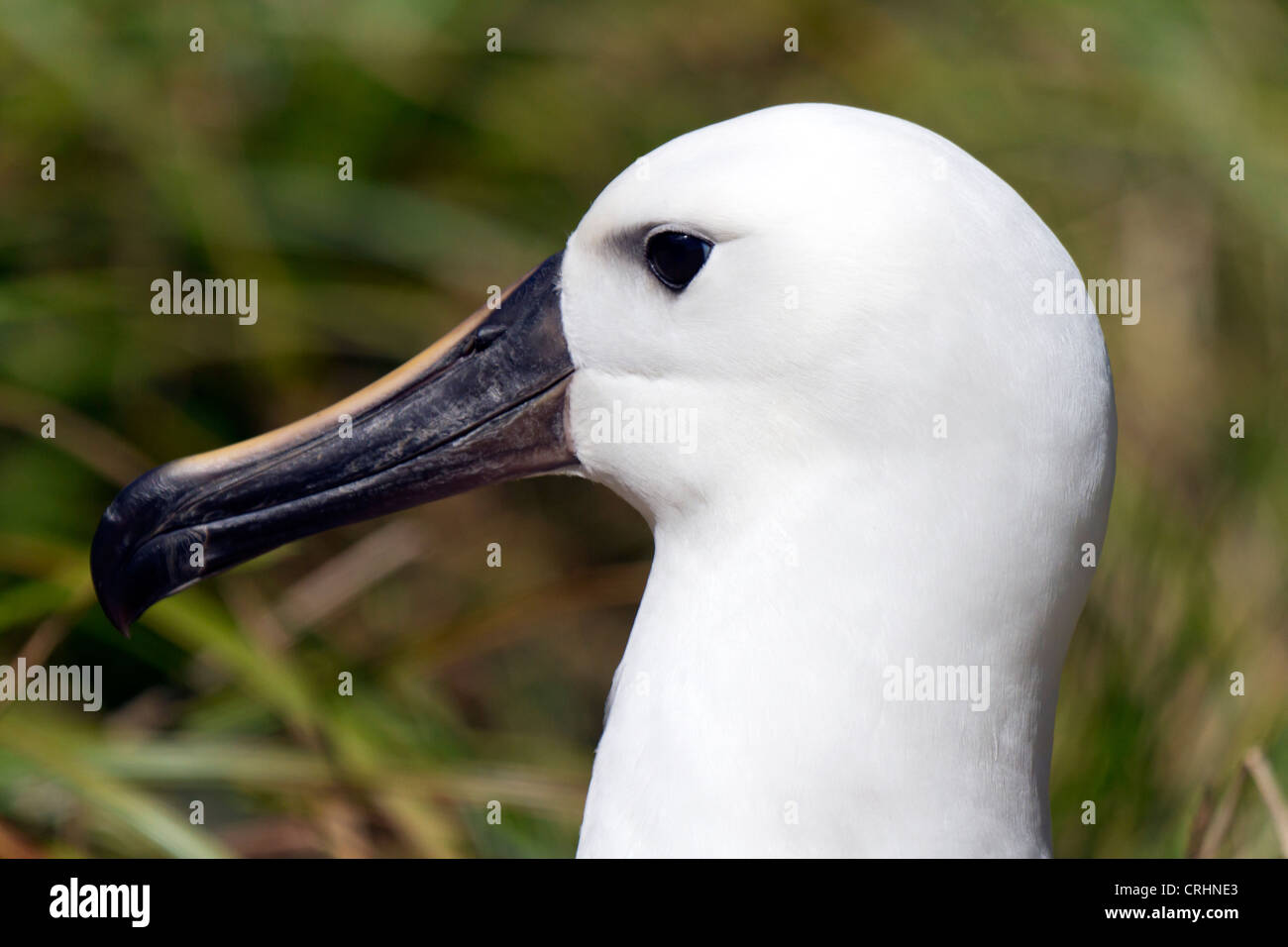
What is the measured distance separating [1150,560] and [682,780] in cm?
229

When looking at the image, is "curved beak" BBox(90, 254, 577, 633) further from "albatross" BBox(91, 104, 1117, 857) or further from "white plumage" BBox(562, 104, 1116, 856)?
"white plumage" BBox(562, 104, 1116, 856)

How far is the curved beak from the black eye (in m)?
0.25

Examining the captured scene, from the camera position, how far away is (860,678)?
1.75 metres

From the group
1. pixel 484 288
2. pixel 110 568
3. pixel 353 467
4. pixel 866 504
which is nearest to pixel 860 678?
pixel 866 504

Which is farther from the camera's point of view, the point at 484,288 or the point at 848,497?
the point at 484,288

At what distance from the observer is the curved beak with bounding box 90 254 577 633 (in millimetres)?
2164

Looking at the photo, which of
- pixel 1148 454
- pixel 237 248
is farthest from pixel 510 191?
pixel 1148 454

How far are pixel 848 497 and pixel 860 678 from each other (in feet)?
0.75

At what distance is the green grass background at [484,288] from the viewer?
3492 mm

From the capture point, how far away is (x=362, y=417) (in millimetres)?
2209

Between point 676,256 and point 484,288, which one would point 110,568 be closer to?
point 676,256

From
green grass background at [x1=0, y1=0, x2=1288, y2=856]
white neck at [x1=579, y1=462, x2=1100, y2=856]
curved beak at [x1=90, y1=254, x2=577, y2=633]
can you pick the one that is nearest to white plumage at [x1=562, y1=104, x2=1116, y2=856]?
white neck at [x1=579, y1=462, x2=1100, y2=856]

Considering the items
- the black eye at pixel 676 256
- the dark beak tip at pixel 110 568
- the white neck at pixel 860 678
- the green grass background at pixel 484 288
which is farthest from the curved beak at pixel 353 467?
the green grass background at pixel 484 288
